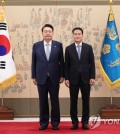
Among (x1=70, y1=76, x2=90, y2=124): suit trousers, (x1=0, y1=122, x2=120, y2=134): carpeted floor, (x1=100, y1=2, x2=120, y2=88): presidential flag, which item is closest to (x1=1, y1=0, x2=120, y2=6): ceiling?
(x1=100, y1=2, x2=120, y2=88): presidential flag

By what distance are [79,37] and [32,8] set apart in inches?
78.6

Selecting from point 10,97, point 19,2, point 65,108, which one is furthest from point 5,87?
point 19,2

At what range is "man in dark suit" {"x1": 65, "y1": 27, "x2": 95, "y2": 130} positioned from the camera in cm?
482

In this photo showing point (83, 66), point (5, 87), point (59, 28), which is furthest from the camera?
point (59, 28)

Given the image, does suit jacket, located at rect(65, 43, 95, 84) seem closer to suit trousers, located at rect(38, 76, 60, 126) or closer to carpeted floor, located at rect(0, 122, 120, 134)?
suit trousers, located at rect(38, 76, 60, 126)

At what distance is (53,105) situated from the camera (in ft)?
16.1

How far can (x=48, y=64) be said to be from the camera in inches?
191

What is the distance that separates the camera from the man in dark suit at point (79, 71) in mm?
4824

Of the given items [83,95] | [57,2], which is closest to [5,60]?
[57,2]

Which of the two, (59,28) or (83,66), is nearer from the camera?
(83,66)

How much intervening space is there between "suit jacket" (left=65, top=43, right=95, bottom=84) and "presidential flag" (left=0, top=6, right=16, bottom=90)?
5.25 ft

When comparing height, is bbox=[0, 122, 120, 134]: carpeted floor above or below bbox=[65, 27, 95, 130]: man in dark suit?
below

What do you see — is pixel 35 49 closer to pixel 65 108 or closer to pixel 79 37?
pixel 79 37

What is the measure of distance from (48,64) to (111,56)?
69.1 inches
